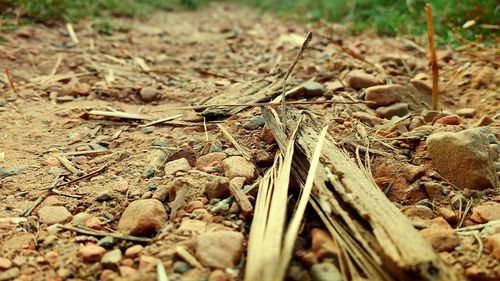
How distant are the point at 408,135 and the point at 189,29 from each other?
3.24 m

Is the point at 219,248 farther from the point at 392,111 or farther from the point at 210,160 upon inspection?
the point at 392,111

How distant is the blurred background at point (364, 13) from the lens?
3213 millimetres

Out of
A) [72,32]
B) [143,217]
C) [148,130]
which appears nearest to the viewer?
[143,217]

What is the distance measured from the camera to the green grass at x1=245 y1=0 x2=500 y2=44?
10.5 ft

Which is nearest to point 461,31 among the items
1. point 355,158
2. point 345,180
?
point 355,158

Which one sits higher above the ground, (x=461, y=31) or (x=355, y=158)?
(x=461, y=31)

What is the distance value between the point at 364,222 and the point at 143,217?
625 mm

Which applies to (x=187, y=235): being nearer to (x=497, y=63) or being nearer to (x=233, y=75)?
(x=233, y=75)

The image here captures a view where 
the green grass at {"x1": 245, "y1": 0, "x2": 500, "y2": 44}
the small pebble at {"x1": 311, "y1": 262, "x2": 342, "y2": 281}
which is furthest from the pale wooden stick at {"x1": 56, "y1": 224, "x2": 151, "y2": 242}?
the green grass at {"x1": 245, "y1": 0, "x2": 500, "y2": 44}

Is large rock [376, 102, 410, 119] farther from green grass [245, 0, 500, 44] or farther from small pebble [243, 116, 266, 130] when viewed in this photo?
green grass [245, 0, 500, 44]

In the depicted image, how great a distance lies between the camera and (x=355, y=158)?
1.67 m

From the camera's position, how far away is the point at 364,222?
1249 mm

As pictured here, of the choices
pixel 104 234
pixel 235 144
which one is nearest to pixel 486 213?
pixel 235 144

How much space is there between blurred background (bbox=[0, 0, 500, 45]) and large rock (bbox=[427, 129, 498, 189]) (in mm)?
1398
